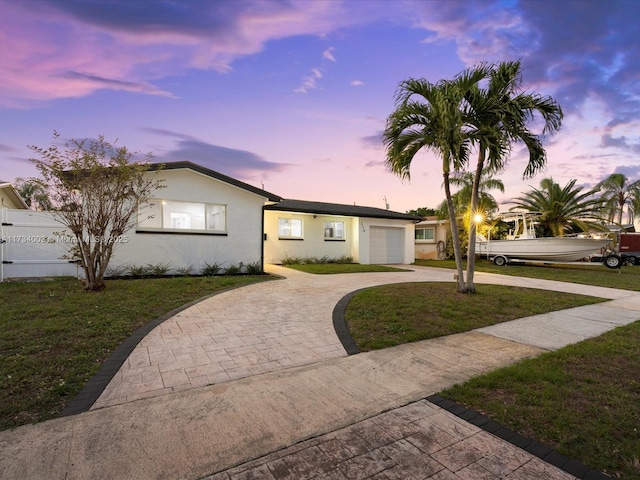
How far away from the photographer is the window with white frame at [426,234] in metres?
23.8

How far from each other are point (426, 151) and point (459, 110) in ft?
4.26

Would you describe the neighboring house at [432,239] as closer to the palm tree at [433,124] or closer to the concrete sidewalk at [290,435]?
the palm tree at [433,124]

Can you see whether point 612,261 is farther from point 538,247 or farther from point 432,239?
point 432,239

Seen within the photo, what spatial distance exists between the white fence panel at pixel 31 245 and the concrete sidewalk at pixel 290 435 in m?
8.59

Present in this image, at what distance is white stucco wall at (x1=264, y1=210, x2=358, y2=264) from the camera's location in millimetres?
15836

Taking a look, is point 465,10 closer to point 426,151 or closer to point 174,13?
point 426,151

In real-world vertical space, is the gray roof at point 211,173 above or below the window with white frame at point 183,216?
above

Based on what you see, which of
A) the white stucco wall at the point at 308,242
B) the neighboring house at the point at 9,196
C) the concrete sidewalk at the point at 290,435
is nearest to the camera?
the concrete sidewalk at the point at 290,435

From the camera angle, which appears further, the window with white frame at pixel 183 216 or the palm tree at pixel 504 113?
the window with white frame at pixel 183 216

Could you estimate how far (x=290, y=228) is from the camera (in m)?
16.3

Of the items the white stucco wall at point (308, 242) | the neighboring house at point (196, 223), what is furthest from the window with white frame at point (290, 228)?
the neighboring house at point (196, 223)

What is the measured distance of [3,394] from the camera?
2.96 m

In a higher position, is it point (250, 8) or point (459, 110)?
point (250, 8)

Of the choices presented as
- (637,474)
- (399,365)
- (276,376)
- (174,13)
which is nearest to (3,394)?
(276,376)
